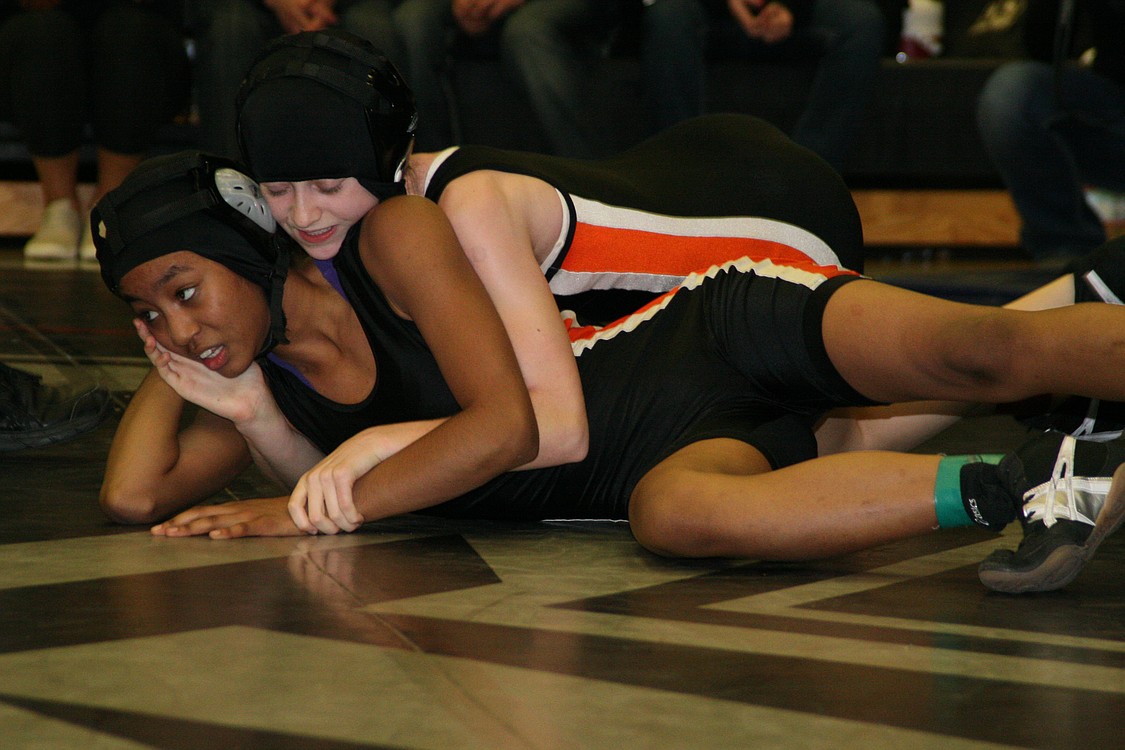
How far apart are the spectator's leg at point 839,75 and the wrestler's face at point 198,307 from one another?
3453mm

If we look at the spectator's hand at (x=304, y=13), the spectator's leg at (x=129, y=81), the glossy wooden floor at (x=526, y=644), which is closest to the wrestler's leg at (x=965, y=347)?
the glossy wooden floor at (x=526, y=644)

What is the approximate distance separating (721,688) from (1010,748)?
0.24 metres

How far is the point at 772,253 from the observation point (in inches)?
86.1

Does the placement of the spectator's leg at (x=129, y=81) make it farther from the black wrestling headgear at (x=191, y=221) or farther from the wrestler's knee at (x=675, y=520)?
the wrestler's knee at (x=675, y=520)

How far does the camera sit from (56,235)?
510cm

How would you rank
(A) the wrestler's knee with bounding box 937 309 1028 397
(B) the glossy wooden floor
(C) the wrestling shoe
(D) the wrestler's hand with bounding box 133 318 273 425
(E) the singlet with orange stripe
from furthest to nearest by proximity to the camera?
(E) the singlet with orange stripe → (D) the wrestler's hand with bounding box 133 318 273 425 → (A) the wrestler's knee with bounding box 937 309 1028 397 → (C) the wrestling shoe → (B) the glossy wooden floor

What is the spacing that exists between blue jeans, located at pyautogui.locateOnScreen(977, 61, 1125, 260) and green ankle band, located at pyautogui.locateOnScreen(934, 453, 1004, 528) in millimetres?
2863

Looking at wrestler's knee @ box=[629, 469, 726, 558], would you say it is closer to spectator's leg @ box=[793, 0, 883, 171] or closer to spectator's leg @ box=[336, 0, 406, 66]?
spectator's leg @ box=[336, 0, 406, 66]

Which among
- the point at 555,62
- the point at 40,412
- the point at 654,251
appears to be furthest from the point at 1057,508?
the point at 555,62

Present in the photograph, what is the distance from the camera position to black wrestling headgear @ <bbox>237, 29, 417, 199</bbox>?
1.81m

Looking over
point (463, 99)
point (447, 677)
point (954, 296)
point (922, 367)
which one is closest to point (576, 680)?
point (447, 677)

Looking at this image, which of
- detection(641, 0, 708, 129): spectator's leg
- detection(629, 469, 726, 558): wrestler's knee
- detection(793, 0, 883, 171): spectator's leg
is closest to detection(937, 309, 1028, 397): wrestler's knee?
detection(629, 469, 726, 558): wrestler's knee

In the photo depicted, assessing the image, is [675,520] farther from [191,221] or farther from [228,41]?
[228,41]

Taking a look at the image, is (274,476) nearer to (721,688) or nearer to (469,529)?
(469,529)
